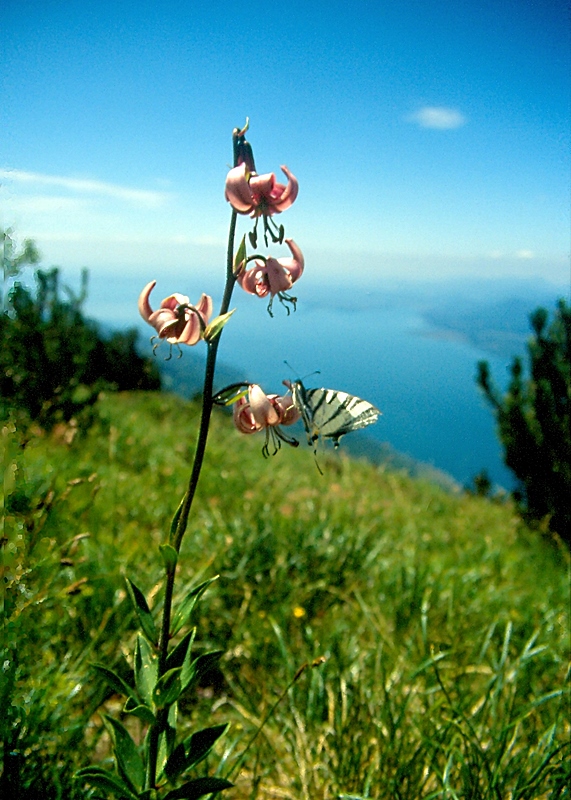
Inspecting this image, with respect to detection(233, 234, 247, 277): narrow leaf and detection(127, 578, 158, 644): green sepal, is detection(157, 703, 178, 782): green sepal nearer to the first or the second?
detection(127, 578, 158, 644): green sepal

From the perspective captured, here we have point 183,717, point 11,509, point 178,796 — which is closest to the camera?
point 178,796

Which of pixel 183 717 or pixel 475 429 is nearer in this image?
pixel 183 717

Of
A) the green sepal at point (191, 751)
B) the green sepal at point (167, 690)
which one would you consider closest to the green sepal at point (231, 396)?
the green sepal at point (167, 690)

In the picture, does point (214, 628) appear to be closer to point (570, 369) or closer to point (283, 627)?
point (283, 627)

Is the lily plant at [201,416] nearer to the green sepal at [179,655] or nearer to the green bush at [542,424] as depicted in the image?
the green sepal at [179,655]

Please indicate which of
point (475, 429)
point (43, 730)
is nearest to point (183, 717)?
point (43, 730)

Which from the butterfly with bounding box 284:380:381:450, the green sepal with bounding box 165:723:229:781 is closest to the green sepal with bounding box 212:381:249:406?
the butterfly with bounding box 284:380:381:450
